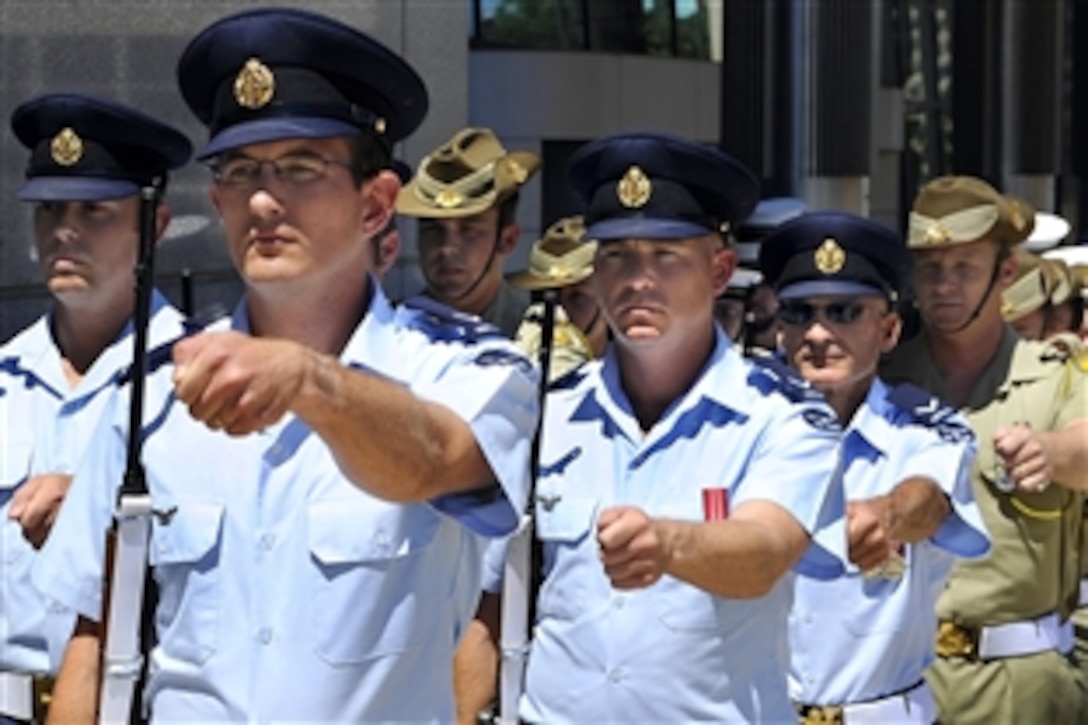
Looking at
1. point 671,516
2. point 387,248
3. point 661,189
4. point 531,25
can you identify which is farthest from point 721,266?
point 531,25

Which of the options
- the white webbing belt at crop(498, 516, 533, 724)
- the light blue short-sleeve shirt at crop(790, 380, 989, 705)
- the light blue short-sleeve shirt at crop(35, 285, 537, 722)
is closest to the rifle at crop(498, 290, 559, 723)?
the white webbing belt at crop(498, 516, 533, 724)

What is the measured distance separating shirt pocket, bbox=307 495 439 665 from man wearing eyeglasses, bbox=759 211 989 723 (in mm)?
2160

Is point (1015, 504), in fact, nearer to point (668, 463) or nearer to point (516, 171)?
point (516, 171)

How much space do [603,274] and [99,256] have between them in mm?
1055

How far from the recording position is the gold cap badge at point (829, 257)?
6.09 m

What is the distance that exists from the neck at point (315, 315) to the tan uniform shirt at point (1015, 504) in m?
3.43

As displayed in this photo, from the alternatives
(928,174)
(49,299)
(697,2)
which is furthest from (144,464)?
(928,174)

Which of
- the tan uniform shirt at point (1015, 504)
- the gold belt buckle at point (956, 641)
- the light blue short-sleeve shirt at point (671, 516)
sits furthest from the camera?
the gold belt buckle at point (956, 641)

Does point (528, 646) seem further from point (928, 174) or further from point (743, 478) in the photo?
point (928, 174)

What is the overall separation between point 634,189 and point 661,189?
51 mm

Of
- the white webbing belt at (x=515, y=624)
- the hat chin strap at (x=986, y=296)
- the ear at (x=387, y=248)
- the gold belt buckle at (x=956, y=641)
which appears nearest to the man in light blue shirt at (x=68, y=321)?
the ear at (x=387, y=248)

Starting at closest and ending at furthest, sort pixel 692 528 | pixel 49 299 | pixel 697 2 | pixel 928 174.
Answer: pixel 692 528 < pixel 49 299 < pixel 697 2 < pixel 928 174

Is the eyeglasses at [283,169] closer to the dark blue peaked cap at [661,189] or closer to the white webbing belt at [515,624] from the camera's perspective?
the white webbing belt at [515,624]

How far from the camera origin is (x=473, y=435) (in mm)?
3445
